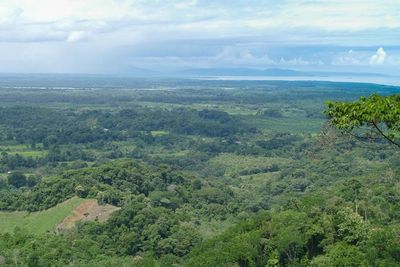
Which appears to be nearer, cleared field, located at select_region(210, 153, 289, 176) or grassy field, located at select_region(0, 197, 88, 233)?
grassy field, located at select_region(0, 197, 88, 233)

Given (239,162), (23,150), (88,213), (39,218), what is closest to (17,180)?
(39,218)

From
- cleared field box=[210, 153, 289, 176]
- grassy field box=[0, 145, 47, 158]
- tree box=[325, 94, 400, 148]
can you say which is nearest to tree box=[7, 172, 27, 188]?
grassy field box=[0, 145, 47, 158]

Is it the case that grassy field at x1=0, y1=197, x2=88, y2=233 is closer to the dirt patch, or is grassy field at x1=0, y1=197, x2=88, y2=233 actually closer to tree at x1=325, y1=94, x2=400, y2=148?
the dirt patch

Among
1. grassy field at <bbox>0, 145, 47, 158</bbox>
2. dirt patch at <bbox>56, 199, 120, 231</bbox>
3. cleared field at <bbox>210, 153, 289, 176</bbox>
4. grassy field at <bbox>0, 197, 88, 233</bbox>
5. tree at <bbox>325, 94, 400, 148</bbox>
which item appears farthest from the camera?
grassy field at <bbox>0, 145, 47, 158</bbox>

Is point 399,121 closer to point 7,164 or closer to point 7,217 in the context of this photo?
point 7,217

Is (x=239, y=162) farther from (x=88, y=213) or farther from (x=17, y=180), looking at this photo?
(x=88, y=213)
